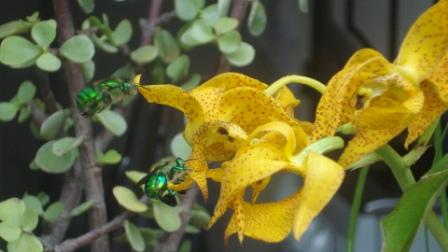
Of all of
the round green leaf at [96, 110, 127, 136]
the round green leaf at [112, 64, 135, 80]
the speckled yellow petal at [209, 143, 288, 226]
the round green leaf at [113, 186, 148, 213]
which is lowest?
the round green leaf at [113, 186, 148, 213]

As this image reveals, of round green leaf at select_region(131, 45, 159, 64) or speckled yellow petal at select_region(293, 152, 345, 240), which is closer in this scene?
speckled yellow petal at select_region(293, 152, 345, 240)

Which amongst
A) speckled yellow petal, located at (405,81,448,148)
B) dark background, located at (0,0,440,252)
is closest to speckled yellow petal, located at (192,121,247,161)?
speckled yellow petal, located at (405,81,448,148)

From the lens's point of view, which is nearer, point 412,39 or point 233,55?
point 412,39

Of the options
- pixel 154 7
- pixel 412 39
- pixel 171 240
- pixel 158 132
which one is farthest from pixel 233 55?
pixel 412 39

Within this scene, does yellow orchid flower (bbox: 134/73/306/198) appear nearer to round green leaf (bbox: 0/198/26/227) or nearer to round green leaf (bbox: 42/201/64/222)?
round green leaf (bbox: 0/198/26/227)

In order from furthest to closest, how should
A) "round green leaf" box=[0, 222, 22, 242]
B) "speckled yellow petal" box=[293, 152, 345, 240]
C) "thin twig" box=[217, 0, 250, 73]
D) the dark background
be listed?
the dark background < "thin twig" box=[217, 0, 250, 73] < "round green leaf" box=[0, 222, 22, 242] < "speckled yellow petal" box=[293, 152, 345, 240]

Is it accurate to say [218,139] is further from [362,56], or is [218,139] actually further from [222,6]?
[222,6]

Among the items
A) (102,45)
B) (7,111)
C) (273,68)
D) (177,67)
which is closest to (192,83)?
(177,67)

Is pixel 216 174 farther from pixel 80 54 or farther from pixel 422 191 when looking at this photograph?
pixel 80 54
